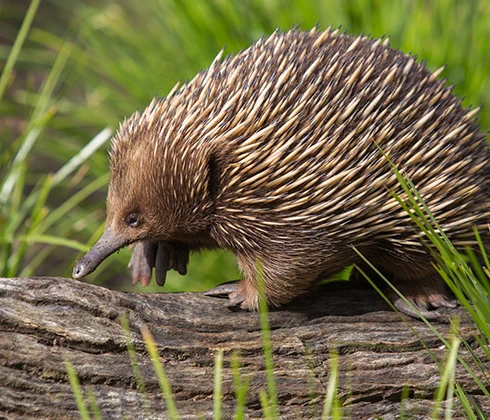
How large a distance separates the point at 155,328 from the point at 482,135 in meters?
1.33

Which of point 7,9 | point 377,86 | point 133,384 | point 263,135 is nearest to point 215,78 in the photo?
point 263,135

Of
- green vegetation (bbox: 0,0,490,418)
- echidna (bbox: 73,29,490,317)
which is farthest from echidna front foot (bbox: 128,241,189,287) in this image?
green vegetation (bbox: 0,0,490,418)

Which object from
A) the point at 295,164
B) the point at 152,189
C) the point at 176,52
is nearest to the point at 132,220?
the point at 152,189

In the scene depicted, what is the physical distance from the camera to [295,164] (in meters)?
2.60

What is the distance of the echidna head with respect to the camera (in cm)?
262

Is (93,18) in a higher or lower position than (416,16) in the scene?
higher

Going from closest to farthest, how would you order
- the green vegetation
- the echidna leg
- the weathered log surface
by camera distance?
the weathered log surface → the echidna leg → the green vegetation

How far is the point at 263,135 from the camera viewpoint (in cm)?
260

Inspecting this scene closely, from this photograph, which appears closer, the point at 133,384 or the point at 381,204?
the point at 133,384

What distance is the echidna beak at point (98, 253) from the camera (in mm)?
2557

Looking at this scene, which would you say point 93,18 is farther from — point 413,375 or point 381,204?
point 413,375

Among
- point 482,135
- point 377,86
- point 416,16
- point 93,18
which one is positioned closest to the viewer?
point 377,86

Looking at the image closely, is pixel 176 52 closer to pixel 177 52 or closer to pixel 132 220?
pixel 177 52

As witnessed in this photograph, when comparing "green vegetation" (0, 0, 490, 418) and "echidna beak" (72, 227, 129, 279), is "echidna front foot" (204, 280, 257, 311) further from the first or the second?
"green vegetation" (0, 0, 490, 418)
